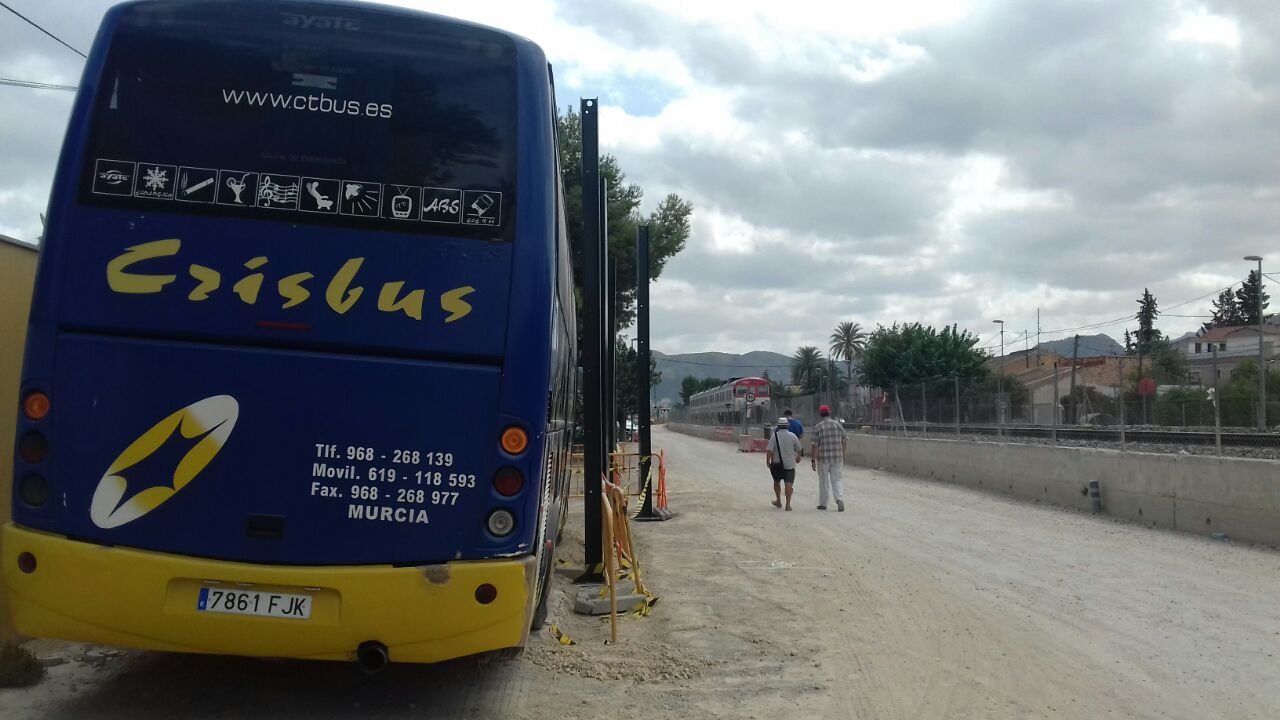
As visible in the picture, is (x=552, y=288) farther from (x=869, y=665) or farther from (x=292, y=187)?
(x=869, y=665)

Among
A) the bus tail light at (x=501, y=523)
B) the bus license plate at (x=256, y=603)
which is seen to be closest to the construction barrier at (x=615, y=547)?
the bus tail light at (x=501, y=523)

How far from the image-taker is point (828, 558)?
1145 cm

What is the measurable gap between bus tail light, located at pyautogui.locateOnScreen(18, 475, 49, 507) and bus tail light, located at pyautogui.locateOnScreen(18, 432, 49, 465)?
8 centimetres

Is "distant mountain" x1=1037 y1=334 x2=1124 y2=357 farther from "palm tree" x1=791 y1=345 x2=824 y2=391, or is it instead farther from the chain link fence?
"palm tree" x1=791 y1=345 x2=824 y2=391

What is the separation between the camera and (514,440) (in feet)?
16.1

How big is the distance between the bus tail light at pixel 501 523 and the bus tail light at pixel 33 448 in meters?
2.09

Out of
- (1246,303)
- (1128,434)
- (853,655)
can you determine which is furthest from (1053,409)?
(1246,303)

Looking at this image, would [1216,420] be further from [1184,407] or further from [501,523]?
[501,523]

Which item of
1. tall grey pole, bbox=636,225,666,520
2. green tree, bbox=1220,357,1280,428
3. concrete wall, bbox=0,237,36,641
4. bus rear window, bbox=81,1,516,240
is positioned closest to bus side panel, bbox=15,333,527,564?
bus rear window, bbox=81,1,516,240

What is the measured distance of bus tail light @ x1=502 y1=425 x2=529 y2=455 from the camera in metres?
4.91

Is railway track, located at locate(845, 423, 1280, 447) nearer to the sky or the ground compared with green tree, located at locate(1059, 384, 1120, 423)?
nearer to the ground

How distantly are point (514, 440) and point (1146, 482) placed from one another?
12.5m

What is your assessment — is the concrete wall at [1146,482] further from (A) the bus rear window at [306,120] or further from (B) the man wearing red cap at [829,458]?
(A) the bus rear window at [306,120]

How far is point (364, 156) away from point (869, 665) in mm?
4571
